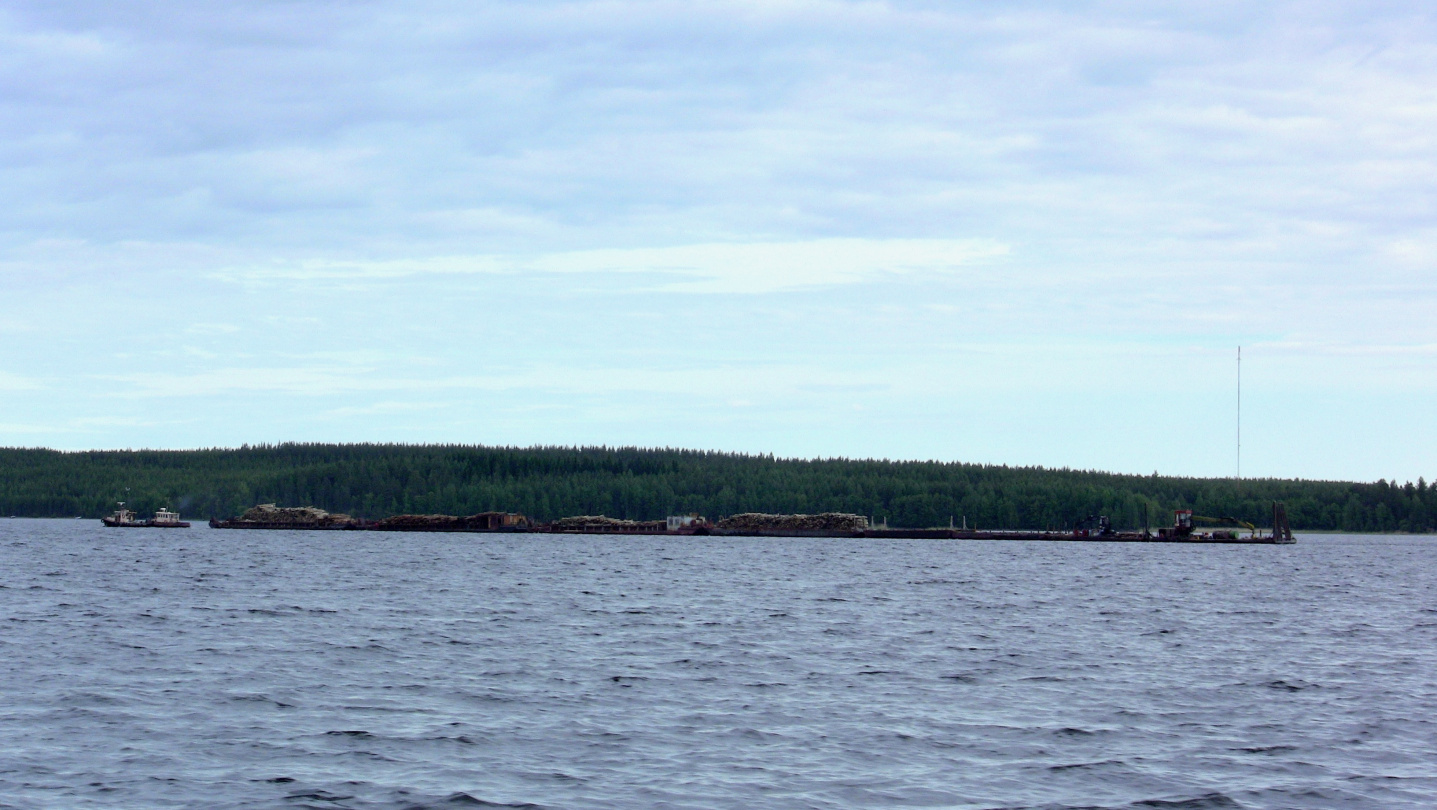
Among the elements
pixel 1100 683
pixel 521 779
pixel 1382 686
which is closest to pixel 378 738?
pixel 521 779

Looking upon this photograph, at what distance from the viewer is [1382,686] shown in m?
44.9

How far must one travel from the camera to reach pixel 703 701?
3975cm

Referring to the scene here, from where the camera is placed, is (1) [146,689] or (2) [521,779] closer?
(2) [521,779]

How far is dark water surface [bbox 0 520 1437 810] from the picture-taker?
28.9m

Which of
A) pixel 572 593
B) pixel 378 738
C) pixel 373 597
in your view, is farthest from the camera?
pixel 572 593

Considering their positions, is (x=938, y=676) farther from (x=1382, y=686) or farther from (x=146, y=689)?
(x=146, y=689)

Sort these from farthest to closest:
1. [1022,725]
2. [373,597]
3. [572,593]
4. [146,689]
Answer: [572,593] → [373,597] → [146,689] → [1022,725]

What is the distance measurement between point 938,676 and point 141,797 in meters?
26.2

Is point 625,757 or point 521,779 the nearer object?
point 521,779

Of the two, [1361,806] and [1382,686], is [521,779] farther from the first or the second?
[1382,686]

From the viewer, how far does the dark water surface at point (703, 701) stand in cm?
2891

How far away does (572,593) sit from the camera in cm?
8494

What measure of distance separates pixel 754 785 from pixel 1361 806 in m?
12.4

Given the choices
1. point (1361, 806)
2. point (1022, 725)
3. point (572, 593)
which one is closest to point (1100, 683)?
point (1022, 725)
